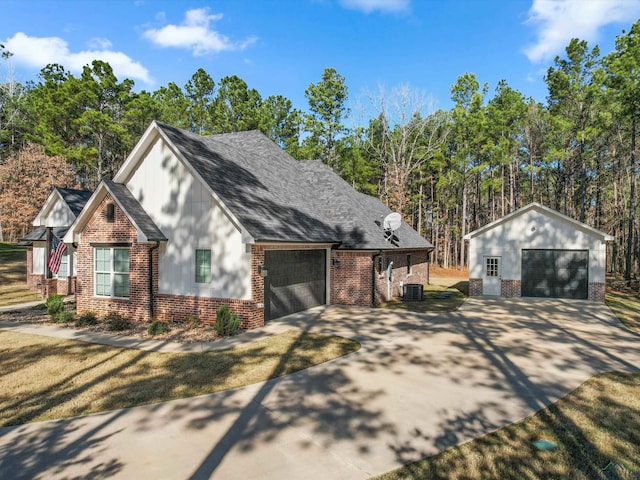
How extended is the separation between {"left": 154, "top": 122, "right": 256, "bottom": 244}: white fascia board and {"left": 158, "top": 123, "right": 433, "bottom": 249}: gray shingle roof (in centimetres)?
12

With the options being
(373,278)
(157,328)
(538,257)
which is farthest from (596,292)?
(157,328)

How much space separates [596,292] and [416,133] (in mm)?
26561

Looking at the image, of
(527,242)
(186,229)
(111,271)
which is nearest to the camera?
(186,229)

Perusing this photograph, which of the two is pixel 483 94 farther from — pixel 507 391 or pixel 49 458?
pixel 49 458

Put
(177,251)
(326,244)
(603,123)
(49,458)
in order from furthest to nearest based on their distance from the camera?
1. (603,123)
2. (326,244)
3. (177,251)
4. (49,458)

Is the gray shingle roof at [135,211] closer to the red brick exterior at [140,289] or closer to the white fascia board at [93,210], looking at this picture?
the white fascia board at [93,210]

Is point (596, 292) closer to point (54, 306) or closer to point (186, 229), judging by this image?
point (186, 229)

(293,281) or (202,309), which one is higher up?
(293,281)

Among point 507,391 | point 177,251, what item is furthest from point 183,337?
point 507,391

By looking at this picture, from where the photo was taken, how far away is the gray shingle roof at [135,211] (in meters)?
12.9

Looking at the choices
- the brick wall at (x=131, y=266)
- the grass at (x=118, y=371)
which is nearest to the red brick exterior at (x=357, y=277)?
the grass at (x=118, y=371)

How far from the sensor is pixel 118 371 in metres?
8.30

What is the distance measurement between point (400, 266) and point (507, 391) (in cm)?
1423

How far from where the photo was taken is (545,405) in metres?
6.67
